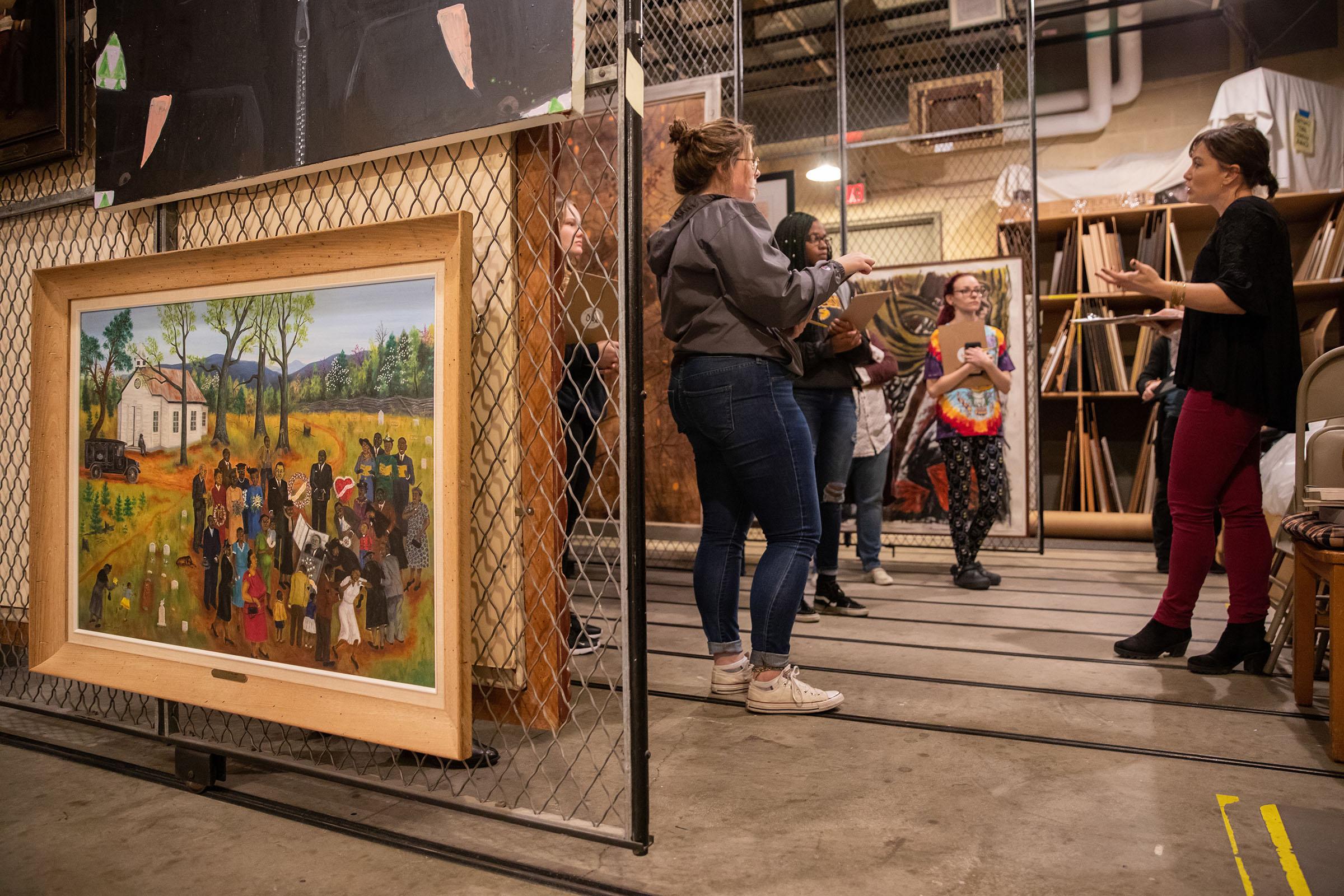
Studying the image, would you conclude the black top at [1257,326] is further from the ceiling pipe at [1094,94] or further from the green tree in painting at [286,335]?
the ceiling pipe at [1094,94]

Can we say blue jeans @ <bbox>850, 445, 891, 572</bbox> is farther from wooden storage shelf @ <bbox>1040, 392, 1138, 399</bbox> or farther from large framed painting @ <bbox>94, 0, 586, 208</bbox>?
large framed painting @ <bbox>94, 0, 586, 208</bbox>

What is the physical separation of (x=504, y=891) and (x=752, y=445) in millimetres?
1072

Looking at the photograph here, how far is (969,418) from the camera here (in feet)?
12.3

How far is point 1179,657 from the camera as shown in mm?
2602

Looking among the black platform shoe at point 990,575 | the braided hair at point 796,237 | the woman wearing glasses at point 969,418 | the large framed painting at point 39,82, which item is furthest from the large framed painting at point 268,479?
the black platform shoe at point 990,575

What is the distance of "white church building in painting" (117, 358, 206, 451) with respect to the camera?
171 centimetres

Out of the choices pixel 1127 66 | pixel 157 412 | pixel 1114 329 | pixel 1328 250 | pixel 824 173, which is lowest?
pixel 157 412

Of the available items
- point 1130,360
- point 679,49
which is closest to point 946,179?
point 1130,360

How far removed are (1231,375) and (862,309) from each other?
1.08 m

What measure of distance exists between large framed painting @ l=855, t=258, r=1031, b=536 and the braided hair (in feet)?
6.69

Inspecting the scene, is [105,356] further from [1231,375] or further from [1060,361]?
[1060,361]

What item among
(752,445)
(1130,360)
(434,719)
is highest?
(1130,360)

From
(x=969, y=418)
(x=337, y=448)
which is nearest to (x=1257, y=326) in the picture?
(x=969, y=418)

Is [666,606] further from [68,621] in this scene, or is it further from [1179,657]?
[68,621]
